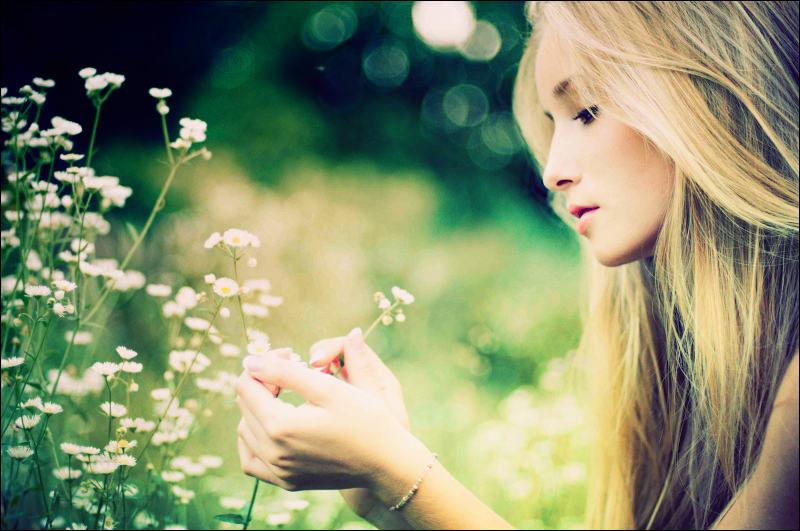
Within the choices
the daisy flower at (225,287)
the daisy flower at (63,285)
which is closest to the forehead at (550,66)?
the daisy flower at (225,287)

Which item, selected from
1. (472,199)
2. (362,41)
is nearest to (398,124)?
(362,41)

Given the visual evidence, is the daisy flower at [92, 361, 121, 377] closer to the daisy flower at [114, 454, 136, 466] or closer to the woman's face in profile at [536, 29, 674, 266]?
the daisy flower at [114, 454, 136, 466]

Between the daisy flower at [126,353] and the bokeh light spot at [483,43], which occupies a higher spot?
the bokeh light spot at [483,43]

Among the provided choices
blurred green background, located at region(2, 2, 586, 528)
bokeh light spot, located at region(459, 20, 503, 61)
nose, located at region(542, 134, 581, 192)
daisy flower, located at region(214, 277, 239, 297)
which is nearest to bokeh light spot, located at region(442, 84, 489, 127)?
blurred green background, located at region(2, 2, 586, 528)

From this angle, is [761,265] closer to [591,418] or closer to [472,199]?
[591,418]

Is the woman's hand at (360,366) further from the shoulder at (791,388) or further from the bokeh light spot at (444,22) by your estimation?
the bokeh light spot at (444,22)

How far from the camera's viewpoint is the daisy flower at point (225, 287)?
29.2 inches

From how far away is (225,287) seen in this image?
0.77m

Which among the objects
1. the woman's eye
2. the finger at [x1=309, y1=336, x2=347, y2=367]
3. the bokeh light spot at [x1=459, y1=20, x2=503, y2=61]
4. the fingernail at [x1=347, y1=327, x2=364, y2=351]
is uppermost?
the bokeh light spot at [x1=459, y1=20, x2=503, y2=61]

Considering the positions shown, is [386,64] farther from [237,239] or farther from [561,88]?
[237,239]

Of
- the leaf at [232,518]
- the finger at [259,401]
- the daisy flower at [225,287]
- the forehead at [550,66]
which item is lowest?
the leaf at [232,518]

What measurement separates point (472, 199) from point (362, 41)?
1.18m

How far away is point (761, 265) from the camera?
2.80ft

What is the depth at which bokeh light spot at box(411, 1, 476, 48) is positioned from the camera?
6.29ft
